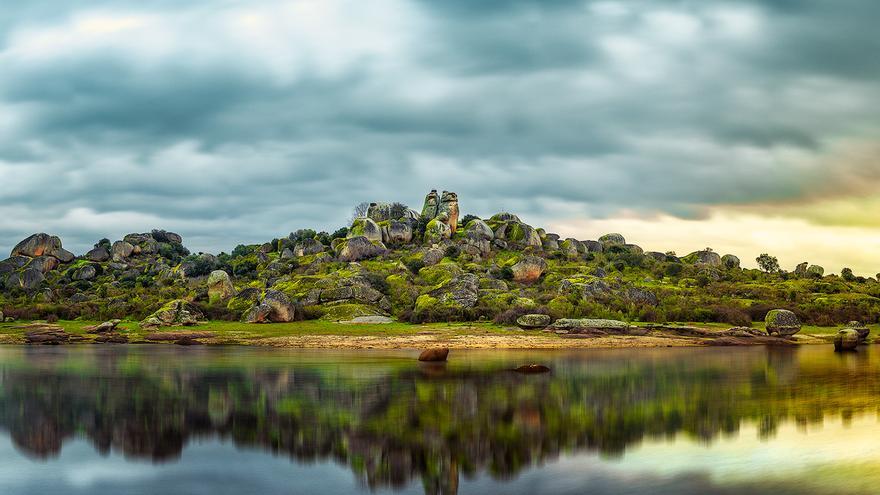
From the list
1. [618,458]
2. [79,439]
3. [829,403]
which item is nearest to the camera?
[618,458]

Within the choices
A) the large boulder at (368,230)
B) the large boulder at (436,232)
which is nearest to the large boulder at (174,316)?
the large boulder at (368,230)

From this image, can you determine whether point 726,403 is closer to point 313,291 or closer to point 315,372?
point 315,372

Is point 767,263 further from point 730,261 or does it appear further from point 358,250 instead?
point 358,250

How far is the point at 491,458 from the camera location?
21.0m

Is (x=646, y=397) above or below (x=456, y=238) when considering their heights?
below

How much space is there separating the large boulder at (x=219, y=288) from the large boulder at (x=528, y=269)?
43055mm

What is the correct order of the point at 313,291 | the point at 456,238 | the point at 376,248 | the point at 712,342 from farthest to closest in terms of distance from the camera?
the point at 456,238 → the point at 376,248 → the point at 313,291 → the point at 712,342

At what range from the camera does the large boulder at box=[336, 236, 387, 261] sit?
126 m

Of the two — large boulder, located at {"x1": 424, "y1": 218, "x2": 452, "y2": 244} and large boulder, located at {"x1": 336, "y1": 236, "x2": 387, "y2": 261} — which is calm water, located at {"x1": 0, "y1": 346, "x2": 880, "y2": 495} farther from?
large boulder, located at {"x1": 424, "y1": 218, "x2": 452, "y2": 244}

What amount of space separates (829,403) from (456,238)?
10795cm

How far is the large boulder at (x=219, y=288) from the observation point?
98.9 metres

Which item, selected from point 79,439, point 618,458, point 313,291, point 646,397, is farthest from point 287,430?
point 313,291

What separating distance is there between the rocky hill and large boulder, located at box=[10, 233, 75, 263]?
10.2 inches

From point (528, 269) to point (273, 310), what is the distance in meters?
43.9
